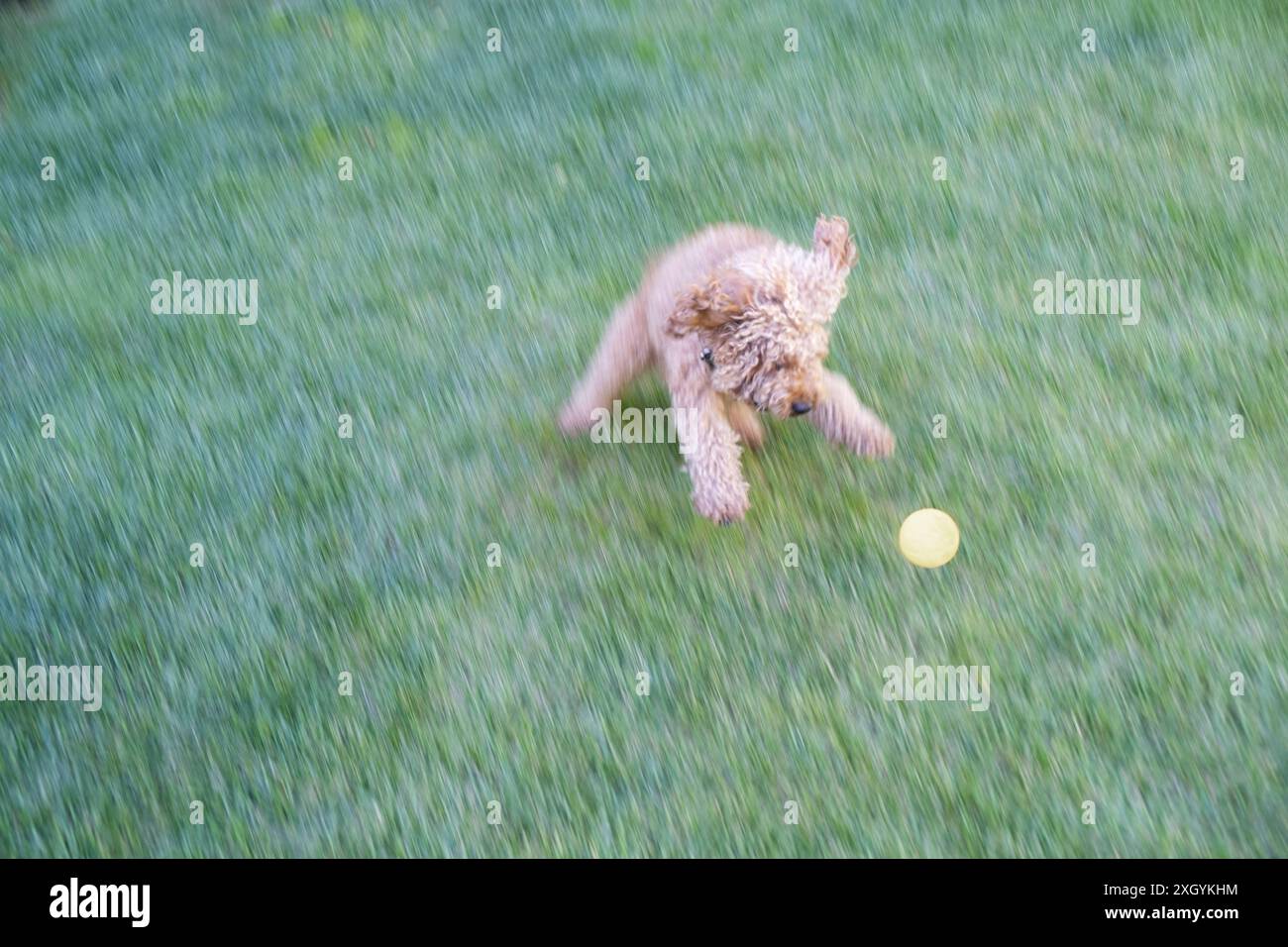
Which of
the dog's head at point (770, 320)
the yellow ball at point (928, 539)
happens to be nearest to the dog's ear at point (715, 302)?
the dog's head at point (770, 320)

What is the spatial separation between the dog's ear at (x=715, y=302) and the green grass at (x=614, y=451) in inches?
31.3

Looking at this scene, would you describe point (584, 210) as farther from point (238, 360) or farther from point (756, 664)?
point (756, 664)

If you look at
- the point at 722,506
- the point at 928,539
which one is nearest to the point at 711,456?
the point at 722,506

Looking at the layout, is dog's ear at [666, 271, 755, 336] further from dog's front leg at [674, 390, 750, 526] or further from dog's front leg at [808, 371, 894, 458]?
dog's front leg at [808, 371, 894, 458]

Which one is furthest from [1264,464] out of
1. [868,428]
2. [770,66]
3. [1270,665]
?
[770,66]

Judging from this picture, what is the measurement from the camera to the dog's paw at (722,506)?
393cm

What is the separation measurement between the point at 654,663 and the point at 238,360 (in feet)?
7.98

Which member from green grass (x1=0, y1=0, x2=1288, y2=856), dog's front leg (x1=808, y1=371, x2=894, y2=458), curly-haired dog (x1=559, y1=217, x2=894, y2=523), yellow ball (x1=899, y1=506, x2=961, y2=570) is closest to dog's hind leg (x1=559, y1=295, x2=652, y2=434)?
curly-haired dog (x1=559, y1=217, x2=894, y2=523)

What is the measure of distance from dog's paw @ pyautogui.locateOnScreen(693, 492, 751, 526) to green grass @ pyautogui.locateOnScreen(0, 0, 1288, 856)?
106 mm

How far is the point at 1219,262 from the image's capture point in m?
4.90

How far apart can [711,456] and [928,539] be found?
80cm

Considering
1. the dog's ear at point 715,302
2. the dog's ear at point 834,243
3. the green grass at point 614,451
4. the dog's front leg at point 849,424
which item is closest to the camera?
the green grass at point 614,451

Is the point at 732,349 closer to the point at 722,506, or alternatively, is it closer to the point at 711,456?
the point at 711,456

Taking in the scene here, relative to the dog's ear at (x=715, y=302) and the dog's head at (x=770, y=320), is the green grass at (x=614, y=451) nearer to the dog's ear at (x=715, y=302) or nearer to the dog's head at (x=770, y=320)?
the dog's head at (x=770, y=320)
